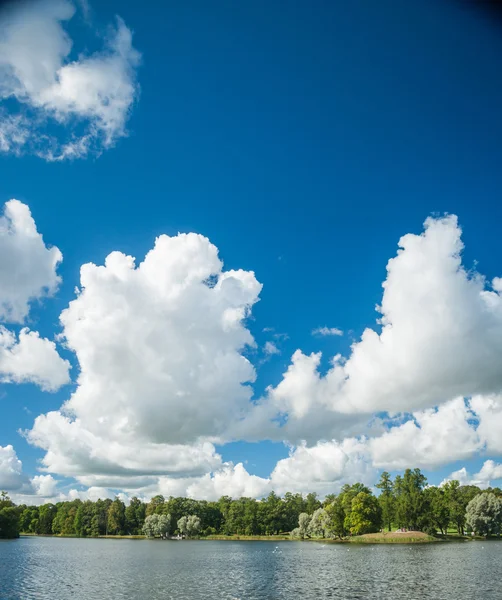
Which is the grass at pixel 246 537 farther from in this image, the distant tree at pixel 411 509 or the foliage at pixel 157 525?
the distant tree at pixel 411 509

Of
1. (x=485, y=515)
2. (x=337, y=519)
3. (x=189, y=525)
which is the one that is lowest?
(x=189, y=525)

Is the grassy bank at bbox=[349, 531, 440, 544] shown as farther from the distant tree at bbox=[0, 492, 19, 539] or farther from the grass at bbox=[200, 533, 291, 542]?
the distant tree at bbox=[0, 492, 19, 539]

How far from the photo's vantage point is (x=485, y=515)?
14462cm

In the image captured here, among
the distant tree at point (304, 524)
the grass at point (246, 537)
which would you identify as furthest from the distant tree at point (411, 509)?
the grass at point (246, 537)

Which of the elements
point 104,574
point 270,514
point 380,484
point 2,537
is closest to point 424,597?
point 104,574

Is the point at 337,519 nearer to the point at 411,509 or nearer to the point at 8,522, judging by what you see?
the point at 411,509

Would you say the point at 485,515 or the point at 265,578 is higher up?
the point at 485,515

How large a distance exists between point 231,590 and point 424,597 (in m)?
20.1

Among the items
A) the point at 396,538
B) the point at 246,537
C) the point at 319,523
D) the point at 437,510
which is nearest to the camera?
the point at 396,538

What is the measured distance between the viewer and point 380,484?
17800cm

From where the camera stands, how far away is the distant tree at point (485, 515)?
144250mm

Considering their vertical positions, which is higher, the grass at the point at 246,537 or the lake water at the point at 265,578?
the lake water at the point at 265,578

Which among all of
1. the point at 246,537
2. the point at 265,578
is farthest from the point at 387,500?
the point at 265,578

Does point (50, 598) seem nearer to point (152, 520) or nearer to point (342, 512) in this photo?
point (342, 512)
